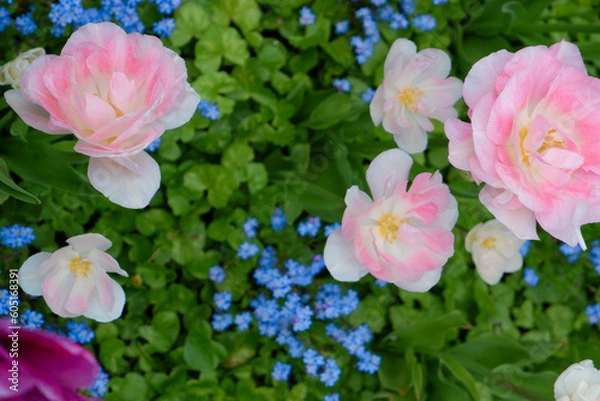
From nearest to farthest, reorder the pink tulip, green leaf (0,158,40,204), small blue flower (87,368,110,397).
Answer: the pink tulip → green leaf (0,158,40,204) → small blue flower (87,368,110,397)

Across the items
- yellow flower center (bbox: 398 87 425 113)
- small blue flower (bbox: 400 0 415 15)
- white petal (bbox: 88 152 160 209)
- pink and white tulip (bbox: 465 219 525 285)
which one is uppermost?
white petal (bbox: 88 152 160 209)

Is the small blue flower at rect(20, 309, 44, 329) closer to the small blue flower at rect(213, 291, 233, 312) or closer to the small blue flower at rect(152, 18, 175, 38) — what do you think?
the small blue flower at rect(213, 291, 233, 312)

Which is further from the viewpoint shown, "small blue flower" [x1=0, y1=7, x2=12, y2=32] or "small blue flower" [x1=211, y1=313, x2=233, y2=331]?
"small blue flower" [x1=211, y1=313, x2=233, y2=331]

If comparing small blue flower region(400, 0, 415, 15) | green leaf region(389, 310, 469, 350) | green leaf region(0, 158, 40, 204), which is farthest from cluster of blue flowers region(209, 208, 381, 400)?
small blue flower region(400, 0, 415, 15)

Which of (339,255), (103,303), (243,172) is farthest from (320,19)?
(103,303)

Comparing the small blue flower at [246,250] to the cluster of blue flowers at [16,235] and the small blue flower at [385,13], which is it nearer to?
the cluster of blue flowers at [16,235]

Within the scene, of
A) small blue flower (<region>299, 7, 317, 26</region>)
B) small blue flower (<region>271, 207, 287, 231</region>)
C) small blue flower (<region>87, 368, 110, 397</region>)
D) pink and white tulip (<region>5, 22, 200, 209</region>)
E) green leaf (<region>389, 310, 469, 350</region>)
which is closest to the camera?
pink and white tulip (<region>5, 22, 200, 209</region>)

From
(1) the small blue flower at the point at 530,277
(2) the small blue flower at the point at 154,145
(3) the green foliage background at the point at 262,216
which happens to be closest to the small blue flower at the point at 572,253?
(1) the small blue flower at the point at 530,277
